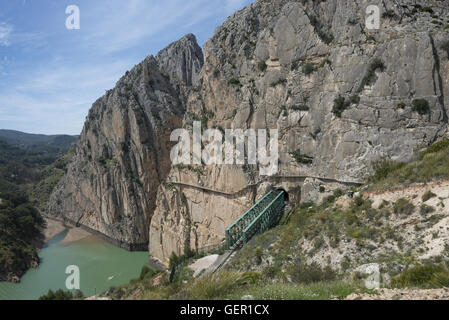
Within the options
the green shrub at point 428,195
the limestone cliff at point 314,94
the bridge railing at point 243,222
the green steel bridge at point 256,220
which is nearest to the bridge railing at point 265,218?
the green steel bridge at point 256,220

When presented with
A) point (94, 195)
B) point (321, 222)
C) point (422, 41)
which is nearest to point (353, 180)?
point (321, 222)

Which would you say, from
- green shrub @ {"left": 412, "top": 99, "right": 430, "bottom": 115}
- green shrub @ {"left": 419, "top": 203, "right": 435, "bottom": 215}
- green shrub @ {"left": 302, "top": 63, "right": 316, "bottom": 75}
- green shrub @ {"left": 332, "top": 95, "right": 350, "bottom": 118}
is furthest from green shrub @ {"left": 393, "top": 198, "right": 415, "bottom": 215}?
green shrub @ {"left": 302, "top": 63, "right": 316, "bottom": 75}

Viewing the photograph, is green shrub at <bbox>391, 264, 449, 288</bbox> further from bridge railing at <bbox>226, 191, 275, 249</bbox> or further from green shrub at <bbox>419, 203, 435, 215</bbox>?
bridge railing at <bbox>226, 191, 275, 249</bbox>

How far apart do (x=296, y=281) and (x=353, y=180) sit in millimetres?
10305

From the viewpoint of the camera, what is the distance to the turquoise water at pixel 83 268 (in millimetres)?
31734

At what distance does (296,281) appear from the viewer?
11.5m

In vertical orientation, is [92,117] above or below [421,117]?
above

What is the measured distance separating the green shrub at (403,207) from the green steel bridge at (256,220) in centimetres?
866

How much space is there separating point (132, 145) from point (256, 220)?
3040 cm

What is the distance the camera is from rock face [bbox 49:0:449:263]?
17797 millimetres

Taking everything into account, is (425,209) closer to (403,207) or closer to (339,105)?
(403,207)

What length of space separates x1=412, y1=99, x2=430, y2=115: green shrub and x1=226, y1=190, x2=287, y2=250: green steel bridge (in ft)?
37.2

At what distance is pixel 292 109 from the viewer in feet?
77.0
